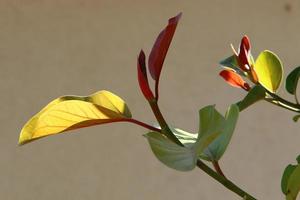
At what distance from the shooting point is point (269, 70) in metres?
0.71

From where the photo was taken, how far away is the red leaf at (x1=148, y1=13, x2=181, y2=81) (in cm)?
52

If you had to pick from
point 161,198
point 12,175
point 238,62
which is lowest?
point 161,198

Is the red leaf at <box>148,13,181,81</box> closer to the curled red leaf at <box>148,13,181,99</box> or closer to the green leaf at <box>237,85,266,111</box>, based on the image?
the curled red leaf at <box>148,13,181,99</box>

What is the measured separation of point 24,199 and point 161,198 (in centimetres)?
47

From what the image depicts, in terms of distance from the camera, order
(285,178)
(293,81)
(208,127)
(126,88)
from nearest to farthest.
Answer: (208,127)
(285,178)
(293,81)
(126,88)

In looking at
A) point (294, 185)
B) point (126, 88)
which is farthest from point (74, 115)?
point (126, 88)

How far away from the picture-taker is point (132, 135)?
102 inches

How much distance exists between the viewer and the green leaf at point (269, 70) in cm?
71

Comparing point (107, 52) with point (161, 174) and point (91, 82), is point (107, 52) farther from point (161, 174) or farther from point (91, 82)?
point (161, 174)

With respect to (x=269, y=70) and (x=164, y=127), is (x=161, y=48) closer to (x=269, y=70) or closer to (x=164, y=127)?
(x=164, y=127)

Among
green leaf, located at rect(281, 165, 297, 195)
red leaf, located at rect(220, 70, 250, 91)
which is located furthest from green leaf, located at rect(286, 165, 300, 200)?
red leaf, located at rect(220, 70, 250, 91)

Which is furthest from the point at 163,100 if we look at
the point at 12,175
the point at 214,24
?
the point at 12,175

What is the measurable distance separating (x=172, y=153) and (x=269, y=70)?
259 millimetres

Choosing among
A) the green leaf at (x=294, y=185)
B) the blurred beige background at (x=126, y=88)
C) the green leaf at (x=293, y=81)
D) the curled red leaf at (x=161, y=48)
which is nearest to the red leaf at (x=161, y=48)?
the curled red leaf at (x=161, y=48)
